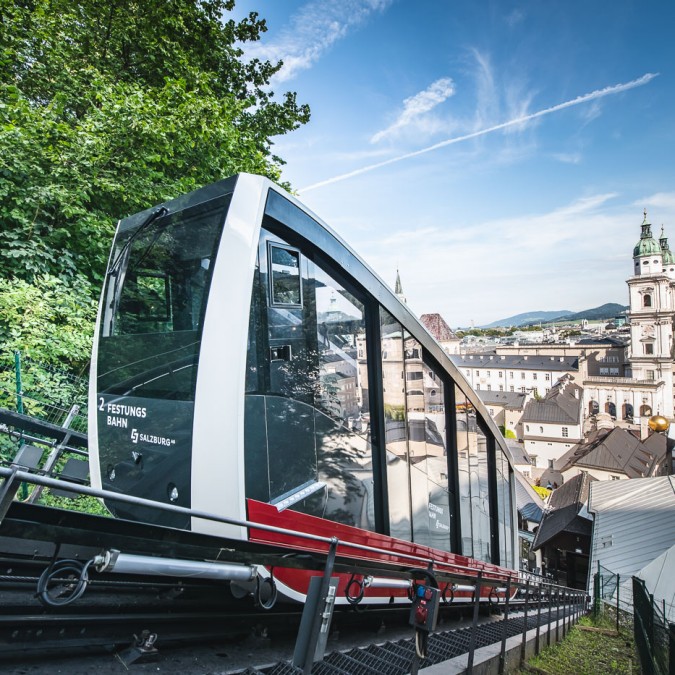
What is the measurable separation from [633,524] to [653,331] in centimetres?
7513

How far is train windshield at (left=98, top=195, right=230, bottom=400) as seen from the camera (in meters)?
3.03

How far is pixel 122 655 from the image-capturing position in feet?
7.87

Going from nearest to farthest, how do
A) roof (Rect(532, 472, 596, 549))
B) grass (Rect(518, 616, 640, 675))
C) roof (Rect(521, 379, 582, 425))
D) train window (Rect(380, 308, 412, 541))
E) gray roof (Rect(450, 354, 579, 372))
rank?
train window (Rect(380, 308, 412, 541)) < grass (Rect(518, 616, 640, 675)) < roof (Rect(532, 472, 596, 549)) < roof (Rect(521, 379, 582, 425)) < gray roof (Rect(450, 354, 579, 372))

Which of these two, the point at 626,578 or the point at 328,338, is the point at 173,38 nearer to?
the point at 328,338

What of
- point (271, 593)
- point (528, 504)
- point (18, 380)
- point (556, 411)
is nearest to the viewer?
point (271, 593)

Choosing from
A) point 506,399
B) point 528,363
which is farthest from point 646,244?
point 506,399

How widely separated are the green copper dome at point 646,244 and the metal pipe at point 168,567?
11378 cm

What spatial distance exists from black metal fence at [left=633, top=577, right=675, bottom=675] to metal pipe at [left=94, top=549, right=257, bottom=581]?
4783mm

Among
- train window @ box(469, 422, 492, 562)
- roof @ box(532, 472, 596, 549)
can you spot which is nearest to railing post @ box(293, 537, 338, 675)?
train window @ box(469, 422, 492, 562)

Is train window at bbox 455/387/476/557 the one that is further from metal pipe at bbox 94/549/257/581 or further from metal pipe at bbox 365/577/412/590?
metal pipe at bbox 94/549/257/581

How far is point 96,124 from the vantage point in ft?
24.1

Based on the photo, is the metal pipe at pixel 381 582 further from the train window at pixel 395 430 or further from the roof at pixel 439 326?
the roof at pixel 439 326

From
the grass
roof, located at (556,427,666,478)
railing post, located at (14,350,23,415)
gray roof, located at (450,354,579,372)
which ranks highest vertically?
gray roof, located at (450,354,579,372)

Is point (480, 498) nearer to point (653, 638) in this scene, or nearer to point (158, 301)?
point (653, 638)
